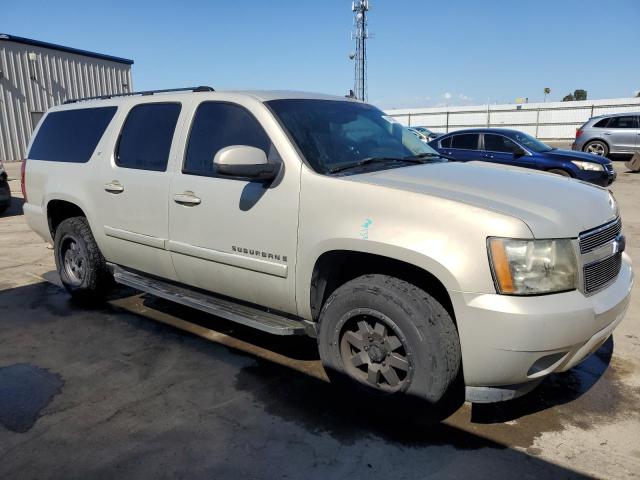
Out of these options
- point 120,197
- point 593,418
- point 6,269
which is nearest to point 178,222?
point 120,197

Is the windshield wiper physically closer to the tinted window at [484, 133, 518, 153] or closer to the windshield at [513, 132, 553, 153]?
the tinted window at [484, 133, 518, 153]

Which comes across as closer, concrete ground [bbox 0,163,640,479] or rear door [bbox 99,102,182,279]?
concrete ground [bbox 0,163,640,479]

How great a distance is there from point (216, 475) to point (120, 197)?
2510mm

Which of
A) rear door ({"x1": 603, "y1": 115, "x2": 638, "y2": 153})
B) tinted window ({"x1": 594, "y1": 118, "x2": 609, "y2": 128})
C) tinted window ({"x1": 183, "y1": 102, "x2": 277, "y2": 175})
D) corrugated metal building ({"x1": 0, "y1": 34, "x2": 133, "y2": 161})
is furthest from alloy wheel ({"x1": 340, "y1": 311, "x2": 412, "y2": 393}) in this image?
corrugated metal building ({"x1": 0, "y1": 34, "x2": 133, "y2": 161})

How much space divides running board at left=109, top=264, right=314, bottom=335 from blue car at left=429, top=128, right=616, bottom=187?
25.3 feet

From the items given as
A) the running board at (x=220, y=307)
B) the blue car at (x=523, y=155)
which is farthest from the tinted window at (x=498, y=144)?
the running board at (x=220, y=307)

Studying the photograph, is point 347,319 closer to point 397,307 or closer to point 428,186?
point 397,307

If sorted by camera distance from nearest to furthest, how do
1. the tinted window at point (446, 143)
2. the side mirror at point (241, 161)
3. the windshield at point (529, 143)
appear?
the side mirror at point (241, 161) → the windshield at point (529, 143) → the tinted window at point (446, 143)

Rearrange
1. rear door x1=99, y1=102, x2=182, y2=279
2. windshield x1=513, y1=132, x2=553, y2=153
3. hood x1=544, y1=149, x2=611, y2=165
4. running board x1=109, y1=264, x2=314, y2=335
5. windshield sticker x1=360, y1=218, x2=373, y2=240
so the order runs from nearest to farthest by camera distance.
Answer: windshield sticker x1=360, y1=218, x2=373, y2=240 < running board x1=109, y1=264, x2=314, y2=335 < rear door x1=99, y1=102, x2=182, y2=279 < hood x1=544, y1=149, x2=611, y2=165 < windshield x1=513, y1=132, x2=553, y2=153

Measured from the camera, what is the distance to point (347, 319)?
290 cm

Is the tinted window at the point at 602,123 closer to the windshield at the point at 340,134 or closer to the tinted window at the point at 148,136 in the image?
the windshield at the point at 340,134

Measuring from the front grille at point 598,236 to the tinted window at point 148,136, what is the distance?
111 inches

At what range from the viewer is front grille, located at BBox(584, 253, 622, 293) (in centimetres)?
255

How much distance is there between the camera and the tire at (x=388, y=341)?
8.54 feet
